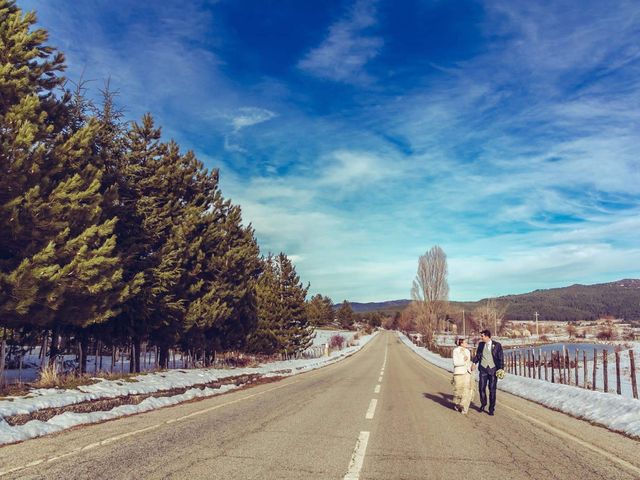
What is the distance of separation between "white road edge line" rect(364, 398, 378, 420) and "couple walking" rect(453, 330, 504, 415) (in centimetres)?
208

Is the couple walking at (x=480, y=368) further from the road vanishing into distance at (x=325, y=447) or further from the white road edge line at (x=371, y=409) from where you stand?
the white road edge line at (x=371, y=409)

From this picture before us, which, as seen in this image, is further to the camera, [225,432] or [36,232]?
[36,232]

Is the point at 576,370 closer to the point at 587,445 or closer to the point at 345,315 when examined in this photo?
the point at 587,445

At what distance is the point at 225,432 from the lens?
7.59 meters

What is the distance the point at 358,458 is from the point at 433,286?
66.5m

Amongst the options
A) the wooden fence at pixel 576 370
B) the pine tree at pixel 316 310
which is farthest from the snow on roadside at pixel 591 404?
the pine tree at pixel 316 310

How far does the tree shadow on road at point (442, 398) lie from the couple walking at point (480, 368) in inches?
44.3

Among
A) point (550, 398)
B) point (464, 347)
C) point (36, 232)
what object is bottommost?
point (550, 398)

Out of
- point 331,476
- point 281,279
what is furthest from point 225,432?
point 281,279

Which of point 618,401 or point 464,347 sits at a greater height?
point 464,347

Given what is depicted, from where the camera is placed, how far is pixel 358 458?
610 cm

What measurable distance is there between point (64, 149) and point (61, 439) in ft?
24.3

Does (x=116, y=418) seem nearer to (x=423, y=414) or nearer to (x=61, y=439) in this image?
(x=61, y=439)

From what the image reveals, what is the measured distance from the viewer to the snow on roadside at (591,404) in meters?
9.19
